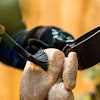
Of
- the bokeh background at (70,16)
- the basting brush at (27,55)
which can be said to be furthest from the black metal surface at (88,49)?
the bokeh background at (70,16)

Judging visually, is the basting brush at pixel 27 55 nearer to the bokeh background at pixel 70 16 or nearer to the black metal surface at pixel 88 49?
the black metal surface at pixel 88 49

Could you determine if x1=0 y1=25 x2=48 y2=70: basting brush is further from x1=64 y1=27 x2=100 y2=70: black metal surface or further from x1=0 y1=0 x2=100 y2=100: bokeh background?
x1=0 y1=0 x2=100 y2=100: bokeh background

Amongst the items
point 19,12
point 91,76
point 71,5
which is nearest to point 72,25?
point 71,5

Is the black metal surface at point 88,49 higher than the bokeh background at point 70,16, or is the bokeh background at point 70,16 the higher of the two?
the black metal surface at point 88,49

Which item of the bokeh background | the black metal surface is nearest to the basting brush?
the black metal surface

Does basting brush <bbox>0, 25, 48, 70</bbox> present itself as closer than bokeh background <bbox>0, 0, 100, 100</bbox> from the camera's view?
Yes

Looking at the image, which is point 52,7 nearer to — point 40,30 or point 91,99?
point 91,99

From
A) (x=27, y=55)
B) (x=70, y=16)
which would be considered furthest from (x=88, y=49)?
(x=70, y=16)

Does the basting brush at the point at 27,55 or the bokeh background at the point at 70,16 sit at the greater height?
the basting brush at the point at 27,55

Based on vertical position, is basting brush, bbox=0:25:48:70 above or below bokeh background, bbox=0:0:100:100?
above

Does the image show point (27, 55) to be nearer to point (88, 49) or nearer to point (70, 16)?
point (88, 49)

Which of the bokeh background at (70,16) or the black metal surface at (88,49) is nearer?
the black metal surface at (88,49)
